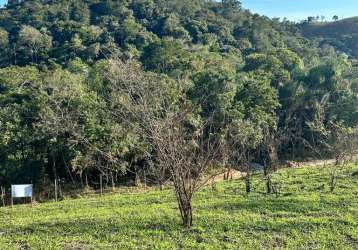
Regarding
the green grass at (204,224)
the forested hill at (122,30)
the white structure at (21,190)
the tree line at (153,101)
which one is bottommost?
the green grass at (204,224)

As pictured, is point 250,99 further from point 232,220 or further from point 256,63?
point 232,220

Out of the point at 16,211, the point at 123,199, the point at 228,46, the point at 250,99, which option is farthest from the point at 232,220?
the point at 228,46

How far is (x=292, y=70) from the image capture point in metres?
41.3

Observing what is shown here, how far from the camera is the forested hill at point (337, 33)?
275 feet

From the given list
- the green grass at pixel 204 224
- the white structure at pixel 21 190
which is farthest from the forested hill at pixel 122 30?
the green grass at pixel 204 224

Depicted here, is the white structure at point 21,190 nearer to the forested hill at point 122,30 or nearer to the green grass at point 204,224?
the green grass at point 204,224

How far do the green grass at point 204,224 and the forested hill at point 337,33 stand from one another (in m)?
74.1

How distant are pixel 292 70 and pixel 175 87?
20170 millimetres

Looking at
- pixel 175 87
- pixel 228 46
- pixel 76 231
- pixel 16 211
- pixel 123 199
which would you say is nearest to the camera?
pixel 76 231

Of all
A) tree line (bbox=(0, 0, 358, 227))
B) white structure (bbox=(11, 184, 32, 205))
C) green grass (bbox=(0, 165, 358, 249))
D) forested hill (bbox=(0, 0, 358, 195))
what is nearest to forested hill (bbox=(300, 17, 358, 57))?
forested hill (bbox=(0, 0, 358, 195))

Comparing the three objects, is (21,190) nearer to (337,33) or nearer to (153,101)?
(153,101)

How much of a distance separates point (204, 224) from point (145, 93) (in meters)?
3.82

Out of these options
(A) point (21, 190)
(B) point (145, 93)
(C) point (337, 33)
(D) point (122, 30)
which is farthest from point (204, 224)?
(C) point (337, 33)

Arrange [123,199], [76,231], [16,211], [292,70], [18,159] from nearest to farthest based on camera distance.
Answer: [76,231] < [16,211] < [123,199] < [18,159] < [292,70]
